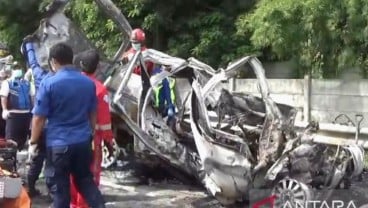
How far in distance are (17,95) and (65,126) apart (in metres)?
2.91

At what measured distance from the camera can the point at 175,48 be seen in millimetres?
16484

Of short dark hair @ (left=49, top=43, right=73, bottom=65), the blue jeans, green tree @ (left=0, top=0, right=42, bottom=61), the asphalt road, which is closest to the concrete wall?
the asphalt road

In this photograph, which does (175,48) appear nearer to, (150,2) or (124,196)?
(150,2)

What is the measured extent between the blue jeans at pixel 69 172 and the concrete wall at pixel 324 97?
6352 millimetres

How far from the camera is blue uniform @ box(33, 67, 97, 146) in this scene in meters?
6.09

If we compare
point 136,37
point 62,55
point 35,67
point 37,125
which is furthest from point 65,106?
point 136,37

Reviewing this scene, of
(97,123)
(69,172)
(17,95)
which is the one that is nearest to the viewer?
(69,172)

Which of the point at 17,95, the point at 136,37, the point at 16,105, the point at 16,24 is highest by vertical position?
Result: the point at 16,24

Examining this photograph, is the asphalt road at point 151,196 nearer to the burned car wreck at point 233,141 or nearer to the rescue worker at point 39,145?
the rescue worker at point 39,145

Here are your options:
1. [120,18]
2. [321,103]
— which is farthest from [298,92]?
[120,18]

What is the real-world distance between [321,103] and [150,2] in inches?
220

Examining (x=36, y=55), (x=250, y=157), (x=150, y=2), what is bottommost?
(x=250, y=157)

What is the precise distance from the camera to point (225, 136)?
25.6 ft

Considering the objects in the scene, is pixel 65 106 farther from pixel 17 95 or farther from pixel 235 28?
pixel 235 28
